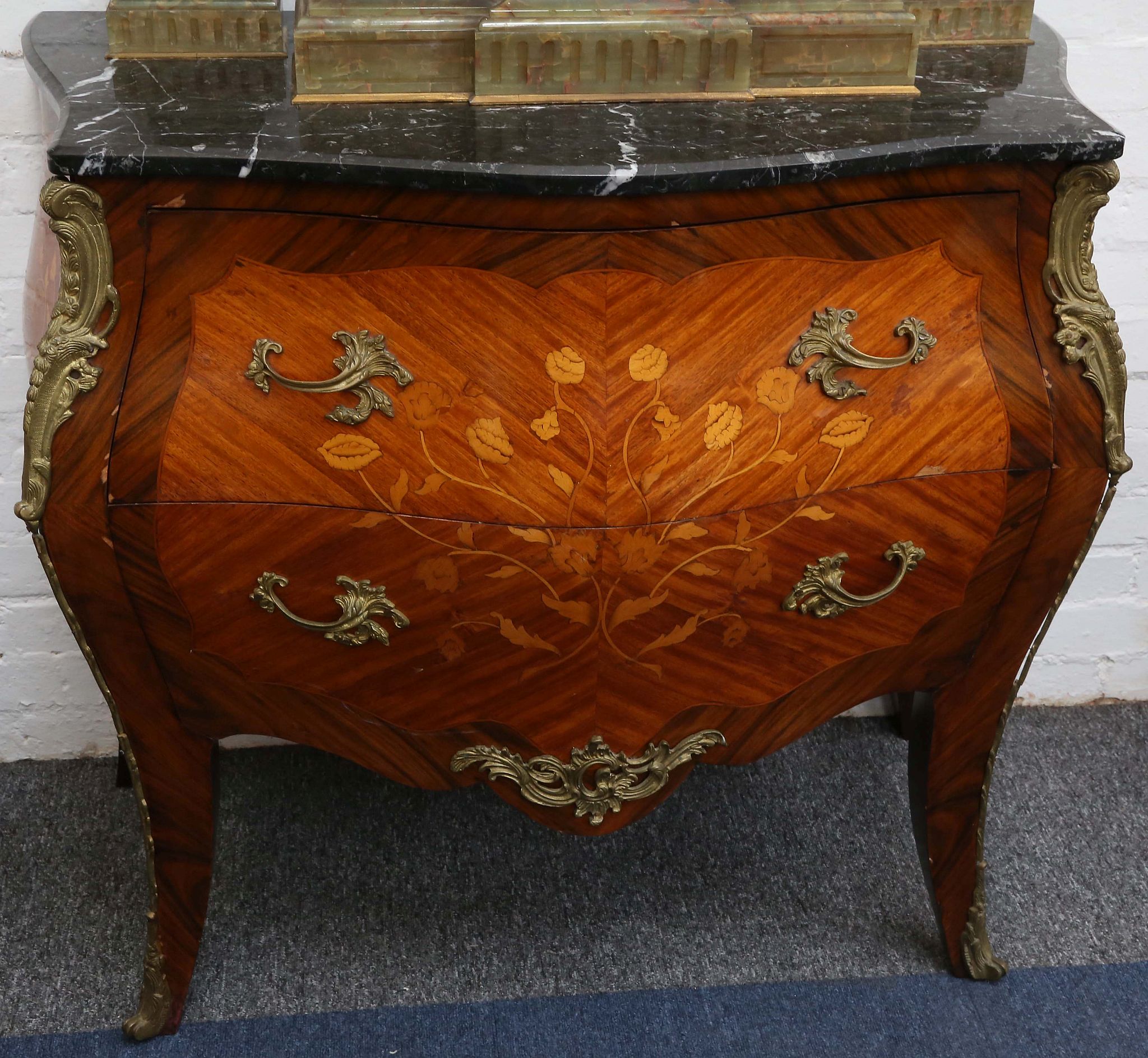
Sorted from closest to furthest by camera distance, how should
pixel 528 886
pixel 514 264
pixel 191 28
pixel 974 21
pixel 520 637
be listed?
1. pixel 514 264
2. pixel 520 637
3. pixel 191 28
4. pixel 974 21
5. pixel 528 886

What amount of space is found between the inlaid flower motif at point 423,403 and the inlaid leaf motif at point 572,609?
19cm

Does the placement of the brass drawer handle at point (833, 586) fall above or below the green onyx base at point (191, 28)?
below

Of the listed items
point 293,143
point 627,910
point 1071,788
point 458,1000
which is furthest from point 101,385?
point 1071,788

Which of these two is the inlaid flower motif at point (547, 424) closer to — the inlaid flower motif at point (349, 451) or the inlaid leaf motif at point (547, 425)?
the inlaid leaf motif at point (547, 425)

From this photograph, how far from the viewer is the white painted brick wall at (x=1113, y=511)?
1.62 m

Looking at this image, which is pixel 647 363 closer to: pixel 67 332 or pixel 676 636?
pixel 676 636

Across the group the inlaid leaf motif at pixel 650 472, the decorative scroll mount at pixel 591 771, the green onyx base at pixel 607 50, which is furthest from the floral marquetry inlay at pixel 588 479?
the green onyx base at pixel 607 50

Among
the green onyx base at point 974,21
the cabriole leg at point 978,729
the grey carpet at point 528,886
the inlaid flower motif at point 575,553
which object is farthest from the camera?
the grey carpet at point 528,886

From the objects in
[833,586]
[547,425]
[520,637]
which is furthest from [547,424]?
[833,586]

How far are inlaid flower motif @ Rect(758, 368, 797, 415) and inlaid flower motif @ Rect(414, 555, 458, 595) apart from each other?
31 centimetres

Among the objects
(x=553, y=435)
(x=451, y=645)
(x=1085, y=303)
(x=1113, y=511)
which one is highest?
(x=1085, y=303)

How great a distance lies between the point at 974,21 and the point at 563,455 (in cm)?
74

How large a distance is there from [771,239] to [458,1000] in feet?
3.14

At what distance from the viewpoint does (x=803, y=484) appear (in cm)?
114
